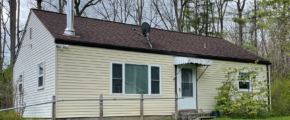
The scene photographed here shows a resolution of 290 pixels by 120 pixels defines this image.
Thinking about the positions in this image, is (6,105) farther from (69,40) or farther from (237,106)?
(237,106)

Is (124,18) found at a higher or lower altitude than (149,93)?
higher

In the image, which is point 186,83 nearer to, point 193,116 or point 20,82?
point 193,116

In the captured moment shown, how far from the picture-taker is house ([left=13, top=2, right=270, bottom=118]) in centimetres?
1000

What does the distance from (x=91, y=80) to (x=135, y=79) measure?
5.99 ft

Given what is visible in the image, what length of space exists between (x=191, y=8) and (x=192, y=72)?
57.1ft

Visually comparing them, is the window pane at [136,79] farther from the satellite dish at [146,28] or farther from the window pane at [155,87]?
the satellite dish at [146,28]

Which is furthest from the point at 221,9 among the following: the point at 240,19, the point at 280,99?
the point at 280,99

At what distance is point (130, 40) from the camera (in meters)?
12.2

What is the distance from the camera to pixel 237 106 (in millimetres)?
12422

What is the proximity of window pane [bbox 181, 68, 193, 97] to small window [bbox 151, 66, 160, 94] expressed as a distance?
Result: 4.45ft

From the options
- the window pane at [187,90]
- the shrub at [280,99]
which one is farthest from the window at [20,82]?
the shrub at [280,99]

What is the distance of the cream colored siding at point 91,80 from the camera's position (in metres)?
A: 9.81

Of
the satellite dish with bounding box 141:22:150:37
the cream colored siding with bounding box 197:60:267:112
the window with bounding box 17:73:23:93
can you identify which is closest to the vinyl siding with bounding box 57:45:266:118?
the satellite dish with bounding box 141:22:150:37

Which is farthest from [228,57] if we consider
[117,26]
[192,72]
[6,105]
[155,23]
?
[155,23]
